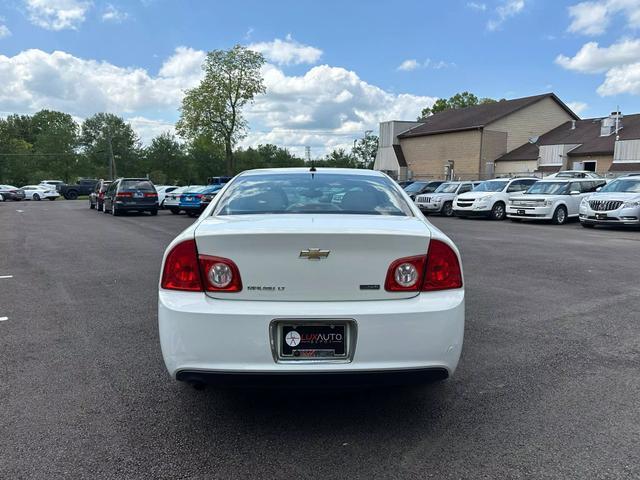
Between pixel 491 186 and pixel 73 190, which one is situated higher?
pixel 491 186

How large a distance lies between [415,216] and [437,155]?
145 feet

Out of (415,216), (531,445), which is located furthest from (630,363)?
(415,216)

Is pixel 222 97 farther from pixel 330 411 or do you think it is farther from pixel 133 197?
pixel 330 411

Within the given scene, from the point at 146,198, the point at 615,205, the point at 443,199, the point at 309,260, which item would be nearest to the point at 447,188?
the point at 443,199

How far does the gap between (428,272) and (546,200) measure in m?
17.2

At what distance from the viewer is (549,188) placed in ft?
63.2

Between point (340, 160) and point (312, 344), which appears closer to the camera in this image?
point (312, 344)

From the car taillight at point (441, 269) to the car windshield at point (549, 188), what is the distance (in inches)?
700

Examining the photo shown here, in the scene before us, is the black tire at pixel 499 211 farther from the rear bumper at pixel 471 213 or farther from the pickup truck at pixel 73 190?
the pickup truck at pixel 73 190

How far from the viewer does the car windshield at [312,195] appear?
347 centimetres

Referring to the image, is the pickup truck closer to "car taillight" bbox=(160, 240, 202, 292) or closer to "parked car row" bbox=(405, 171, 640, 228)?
"parked car row" bbox=(405, 171, 640, 228)

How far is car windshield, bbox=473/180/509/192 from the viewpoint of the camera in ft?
72.6

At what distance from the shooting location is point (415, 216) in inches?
135

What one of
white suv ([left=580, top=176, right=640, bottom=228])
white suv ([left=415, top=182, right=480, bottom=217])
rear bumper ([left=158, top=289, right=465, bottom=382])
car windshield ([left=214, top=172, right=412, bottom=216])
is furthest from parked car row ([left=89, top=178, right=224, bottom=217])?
rear bumper ([left=158, top=289, right=465, bottom=382])
